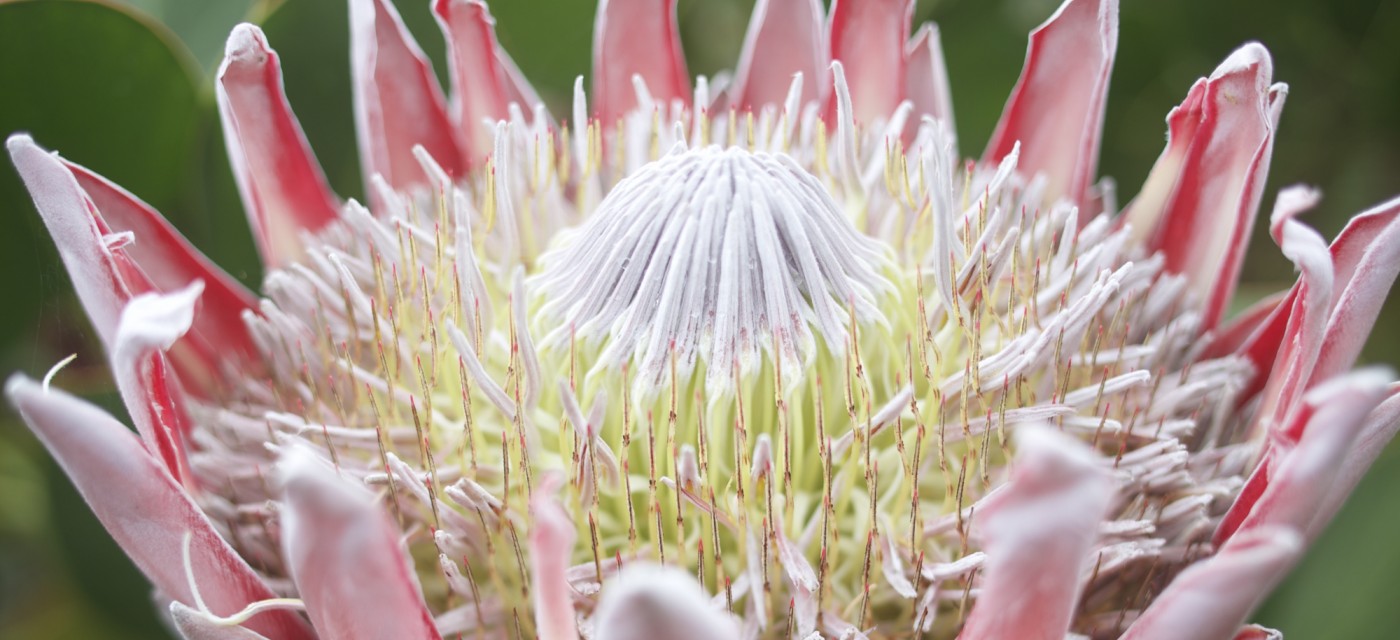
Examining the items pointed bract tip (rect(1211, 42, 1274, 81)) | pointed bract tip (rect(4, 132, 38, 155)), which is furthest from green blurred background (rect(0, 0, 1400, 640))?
pointed bract tip (rect(1211, 42, 1274, 81))

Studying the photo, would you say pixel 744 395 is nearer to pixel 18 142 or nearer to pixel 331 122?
pixel 18 142

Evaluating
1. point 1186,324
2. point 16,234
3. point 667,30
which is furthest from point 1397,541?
point 16,234

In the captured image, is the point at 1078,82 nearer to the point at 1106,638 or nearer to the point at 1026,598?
the point at 1106,638

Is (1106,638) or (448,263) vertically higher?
(448,263)

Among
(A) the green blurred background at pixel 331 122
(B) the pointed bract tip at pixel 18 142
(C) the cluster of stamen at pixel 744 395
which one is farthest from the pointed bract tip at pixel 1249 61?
(B) the pointed bract tip at pixel 18 142

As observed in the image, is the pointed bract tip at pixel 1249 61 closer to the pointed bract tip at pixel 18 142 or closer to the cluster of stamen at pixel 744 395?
the cluster of stamen at pixel 744 395

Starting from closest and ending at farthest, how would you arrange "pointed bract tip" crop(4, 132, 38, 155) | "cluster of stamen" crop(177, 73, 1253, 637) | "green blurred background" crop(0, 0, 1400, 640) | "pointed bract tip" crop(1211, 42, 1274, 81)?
"pointed bract tip" crop(4, 132, 38, 155) < "cluster of stamen" crop(177, 73, 1253, 637) < "pointed bract tip" crop(1211, 42, 1274, 81) < "green blurred background" crop(0, 0, 1400, 640)

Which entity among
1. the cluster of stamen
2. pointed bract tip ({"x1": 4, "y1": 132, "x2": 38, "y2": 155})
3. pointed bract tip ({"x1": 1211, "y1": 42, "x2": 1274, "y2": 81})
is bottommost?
the cluster of stamen

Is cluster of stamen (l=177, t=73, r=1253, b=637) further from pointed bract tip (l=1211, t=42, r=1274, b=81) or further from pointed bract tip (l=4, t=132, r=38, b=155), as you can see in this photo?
pointed bract tip (l=4, t=132, r=38, b=155)
